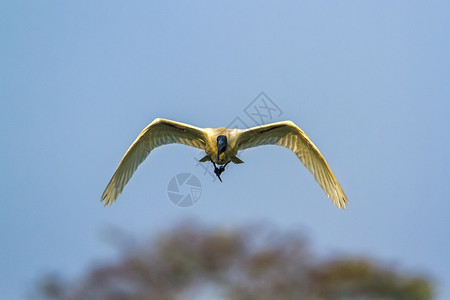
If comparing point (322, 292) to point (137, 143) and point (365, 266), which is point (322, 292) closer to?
point (365, 266)

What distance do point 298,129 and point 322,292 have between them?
14923 mm

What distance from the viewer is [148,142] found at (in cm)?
1311

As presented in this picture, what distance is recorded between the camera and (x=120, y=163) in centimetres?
1270

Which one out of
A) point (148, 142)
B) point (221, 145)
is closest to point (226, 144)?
point (221, 145)

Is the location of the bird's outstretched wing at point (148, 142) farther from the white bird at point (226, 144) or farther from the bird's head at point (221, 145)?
the bird's head at point (221, 145)

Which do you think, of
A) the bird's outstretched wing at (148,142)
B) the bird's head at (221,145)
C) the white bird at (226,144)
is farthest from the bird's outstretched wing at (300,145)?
the bird's outstretched wing at (148,142)

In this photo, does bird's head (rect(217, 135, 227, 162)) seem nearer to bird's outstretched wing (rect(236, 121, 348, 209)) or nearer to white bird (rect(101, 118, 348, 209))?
white bird (rect(101, 118, 348, 209))

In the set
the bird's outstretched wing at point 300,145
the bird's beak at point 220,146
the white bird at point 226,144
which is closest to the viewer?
the bird's beak at point 220,146

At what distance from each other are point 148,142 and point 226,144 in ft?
5.34

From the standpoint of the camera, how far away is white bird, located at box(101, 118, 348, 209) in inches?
493

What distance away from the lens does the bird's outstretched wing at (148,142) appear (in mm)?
12750

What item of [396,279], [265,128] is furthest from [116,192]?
[396,279]

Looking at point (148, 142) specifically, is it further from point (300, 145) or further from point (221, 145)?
point (300, 145)

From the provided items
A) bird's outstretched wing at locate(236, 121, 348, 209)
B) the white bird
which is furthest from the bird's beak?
bird's outstretched wing at locate(236, 121, 348, 209)
